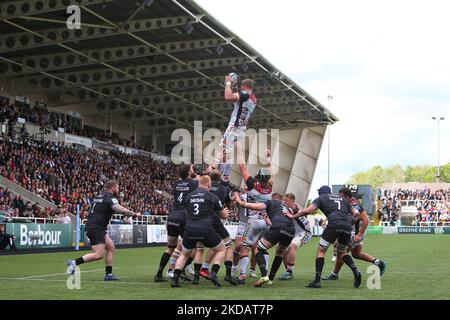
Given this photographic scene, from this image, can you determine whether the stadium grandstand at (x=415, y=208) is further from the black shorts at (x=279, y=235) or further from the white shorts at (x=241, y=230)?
the black shorts at (x=279, y=235)

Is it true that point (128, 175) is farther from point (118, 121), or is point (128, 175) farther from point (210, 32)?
point (210, 32)

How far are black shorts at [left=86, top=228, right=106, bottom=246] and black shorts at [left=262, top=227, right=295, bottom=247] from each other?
3.39 meters

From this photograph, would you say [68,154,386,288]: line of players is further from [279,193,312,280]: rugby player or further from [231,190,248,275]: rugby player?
[231,190,248,275]: rugby player

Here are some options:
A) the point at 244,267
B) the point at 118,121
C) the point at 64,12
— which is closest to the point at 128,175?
the point at 118,121

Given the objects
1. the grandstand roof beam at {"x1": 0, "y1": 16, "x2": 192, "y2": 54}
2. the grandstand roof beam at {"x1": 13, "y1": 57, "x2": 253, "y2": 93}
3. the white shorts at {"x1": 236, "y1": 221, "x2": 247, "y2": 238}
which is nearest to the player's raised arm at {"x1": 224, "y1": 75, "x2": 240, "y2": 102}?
the white shorts at {"x1": 236, "y1": 221, "x2": 247, "y2": 238}

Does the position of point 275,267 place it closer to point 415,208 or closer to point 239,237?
point 239,237

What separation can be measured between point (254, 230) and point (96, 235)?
3.49m

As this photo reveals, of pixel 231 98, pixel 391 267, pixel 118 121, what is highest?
pixel 118 121

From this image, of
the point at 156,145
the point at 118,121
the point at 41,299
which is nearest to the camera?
the point at 41,299

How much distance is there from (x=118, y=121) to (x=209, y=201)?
159ft

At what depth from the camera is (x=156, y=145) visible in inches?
2603

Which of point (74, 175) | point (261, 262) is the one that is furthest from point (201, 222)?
point (74, 175)

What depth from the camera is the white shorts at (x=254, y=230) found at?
612 inches

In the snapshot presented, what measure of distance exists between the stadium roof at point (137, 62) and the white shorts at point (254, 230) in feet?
62.9
